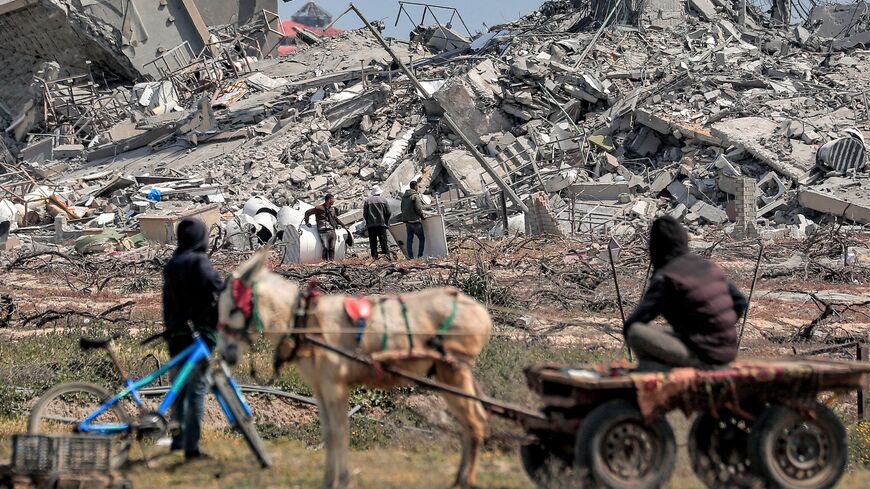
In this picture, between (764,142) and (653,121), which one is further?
(653,121)

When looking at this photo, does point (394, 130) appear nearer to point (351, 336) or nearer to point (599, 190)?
point (599, 190)

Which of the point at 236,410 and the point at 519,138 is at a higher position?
the point at 519,138

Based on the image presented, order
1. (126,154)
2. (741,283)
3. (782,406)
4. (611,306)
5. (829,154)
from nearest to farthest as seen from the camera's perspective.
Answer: (782,406) → (611,306) → (741,283) → (829,154) → (126,154)

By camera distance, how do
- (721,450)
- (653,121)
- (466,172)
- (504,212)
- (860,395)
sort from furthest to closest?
(466,172)
(653,121)
(504,212)
(860,395)
(721,450)

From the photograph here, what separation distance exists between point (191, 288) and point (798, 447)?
3.69 m

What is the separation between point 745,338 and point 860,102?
1748 centimetres

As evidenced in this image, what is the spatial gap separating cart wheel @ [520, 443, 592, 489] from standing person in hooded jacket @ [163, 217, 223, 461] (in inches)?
79.0

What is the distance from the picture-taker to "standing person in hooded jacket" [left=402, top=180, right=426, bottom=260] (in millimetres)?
18094

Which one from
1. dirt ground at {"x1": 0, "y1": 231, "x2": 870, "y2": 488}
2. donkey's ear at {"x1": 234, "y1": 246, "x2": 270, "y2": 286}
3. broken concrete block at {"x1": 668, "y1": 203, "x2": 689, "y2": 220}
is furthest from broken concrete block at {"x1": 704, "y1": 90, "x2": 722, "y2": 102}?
donkey's ear at {"x1": 234, "y1": 246, "x2": 270, "y2": 286}

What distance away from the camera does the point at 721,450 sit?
6.09m

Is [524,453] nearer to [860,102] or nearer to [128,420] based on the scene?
[128,420]

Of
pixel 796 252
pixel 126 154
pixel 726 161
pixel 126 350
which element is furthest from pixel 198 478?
pixel 126 154

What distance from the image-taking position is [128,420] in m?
6.61

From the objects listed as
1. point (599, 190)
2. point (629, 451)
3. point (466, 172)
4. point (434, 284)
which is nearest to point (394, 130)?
point (466, 172)
